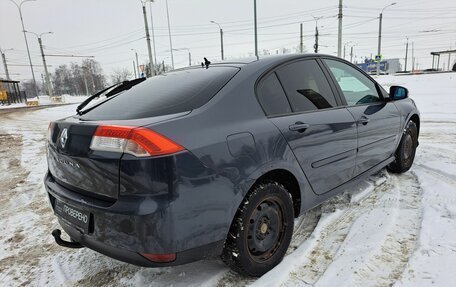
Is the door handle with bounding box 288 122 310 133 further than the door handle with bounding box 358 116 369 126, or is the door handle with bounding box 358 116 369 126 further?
the door handle with bounding box 358 116 369 126

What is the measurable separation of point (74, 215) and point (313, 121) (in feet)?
6.28

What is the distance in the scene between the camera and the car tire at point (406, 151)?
4207 mm

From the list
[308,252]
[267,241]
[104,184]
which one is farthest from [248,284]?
[104,184]

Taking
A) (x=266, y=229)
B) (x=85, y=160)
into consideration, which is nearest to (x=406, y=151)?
(x=266, y=229)

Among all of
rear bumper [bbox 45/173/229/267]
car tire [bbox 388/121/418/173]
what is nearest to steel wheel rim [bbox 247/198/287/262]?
rear bumper [bbox 45/173/229/267]

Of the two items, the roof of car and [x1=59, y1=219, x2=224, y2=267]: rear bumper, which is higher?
the roof of car

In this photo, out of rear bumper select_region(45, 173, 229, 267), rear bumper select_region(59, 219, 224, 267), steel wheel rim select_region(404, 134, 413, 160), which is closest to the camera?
rear bumper select_region(45, 173, 229, 267)

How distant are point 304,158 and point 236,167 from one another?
0.75 meters

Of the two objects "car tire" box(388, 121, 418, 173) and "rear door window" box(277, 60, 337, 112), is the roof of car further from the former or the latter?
"car tire" box(388, 121, 418, 173)

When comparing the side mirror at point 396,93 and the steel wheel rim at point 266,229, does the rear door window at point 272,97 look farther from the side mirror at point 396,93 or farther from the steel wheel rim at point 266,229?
the side mirror at point 396,93

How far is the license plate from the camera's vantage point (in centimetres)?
207

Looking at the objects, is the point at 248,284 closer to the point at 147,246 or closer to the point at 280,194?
the point at 280,194

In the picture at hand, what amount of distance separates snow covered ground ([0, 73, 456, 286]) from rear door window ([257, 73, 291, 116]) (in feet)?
3.77

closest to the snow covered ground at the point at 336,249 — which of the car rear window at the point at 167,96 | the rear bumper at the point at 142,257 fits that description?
the rear bumper at the point at 142,257
